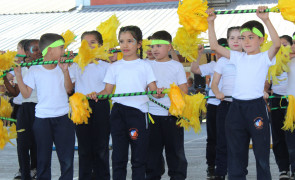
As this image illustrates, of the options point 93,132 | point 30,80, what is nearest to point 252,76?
point 93,132

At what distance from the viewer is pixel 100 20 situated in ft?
75.2

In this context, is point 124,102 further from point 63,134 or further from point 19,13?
point 19,13

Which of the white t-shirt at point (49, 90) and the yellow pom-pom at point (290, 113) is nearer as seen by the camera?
the white t-shirt at point (49, 90)

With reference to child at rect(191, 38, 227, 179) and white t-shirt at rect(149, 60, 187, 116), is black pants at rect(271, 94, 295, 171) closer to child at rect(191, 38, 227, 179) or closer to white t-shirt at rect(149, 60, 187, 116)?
child at rect(191, 38, 227, 179)

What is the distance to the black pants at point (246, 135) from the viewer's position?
573 cm

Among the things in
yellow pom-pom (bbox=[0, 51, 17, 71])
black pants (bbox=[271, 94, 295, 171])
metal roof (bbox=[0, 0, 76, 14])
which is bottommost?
black pants (bbox=[271, 94, 295, 171])

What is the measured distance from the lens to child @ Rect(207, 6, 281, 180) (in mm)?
5734

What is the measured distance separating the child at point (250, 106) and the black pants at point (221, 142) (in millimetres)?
1270

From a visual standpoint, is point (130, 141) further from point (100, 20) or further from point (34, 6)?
point (34, 6)

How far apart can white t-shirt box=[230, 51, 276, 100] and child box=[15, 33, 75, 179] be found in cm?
187

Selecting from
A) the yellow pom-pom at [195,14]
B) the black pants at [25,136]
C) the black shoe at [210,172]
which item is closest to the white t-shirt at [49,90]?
the black pants at [25,136]

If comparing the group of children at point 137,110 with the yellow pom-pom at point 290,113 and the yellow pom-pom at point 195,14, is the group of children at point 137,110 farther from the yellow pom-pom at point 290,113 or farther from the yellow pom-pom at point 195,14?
the yellow pom-pom at point 290,113

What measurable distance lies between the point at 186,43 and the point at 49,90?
6.69 feet

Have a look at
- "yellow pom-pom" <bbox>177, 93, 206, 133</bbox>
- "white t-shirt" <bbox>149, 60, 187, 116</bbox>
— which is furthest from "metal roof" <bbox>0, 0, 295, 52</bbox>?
"white t-shirt" <bbox>149, 60, 187, 116</bbox>
